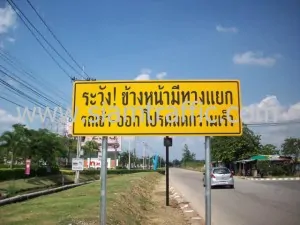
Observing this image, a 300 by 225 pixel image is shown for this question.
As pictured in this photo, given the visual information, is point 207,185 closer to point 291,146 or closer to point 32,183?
point 32,183

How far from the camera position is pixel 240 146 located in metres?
59.1

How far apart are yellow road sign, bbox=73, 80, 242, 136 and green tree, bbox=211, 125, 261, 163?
54269 mm

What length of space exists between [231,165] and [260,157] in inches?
899

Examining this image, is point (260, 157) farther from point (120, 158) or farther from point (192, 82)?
point (120, 158)

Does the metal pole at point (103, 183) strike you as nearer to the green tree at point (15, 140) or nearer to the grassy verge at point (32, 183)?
the grassy verge at point (32, 183)

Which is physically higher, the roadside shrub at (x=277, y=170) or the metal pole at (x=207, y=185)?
the metal pole at (x=207, y=185)

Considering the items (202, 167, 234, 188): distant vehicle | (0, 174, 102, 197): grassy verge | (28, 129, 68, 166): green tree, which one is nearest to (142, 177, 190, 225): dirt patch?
(202, 167, 234, 188): distant vehicle

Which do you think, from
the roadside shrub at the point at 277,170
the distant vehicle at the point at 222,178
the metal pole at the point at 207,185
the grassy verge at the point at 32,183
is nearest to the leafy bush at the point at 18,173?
the grassy verge at the point at 32,183

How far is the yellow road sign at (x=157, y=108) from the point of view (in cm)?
498

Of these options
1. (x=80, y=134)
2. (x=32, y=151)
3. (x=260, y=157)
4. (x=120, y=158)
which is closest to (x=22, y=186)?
(x=32, y=151)

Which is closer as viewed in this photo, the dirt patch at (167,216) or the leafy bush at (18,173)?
the dirt patch at (167,216)

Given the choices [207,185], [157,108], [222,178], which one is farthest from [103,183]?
[222,178]

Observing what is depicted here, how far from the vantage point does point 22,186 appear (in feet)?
120

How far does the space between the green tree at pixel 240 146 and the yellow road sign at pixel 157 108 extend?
54.3 meters
